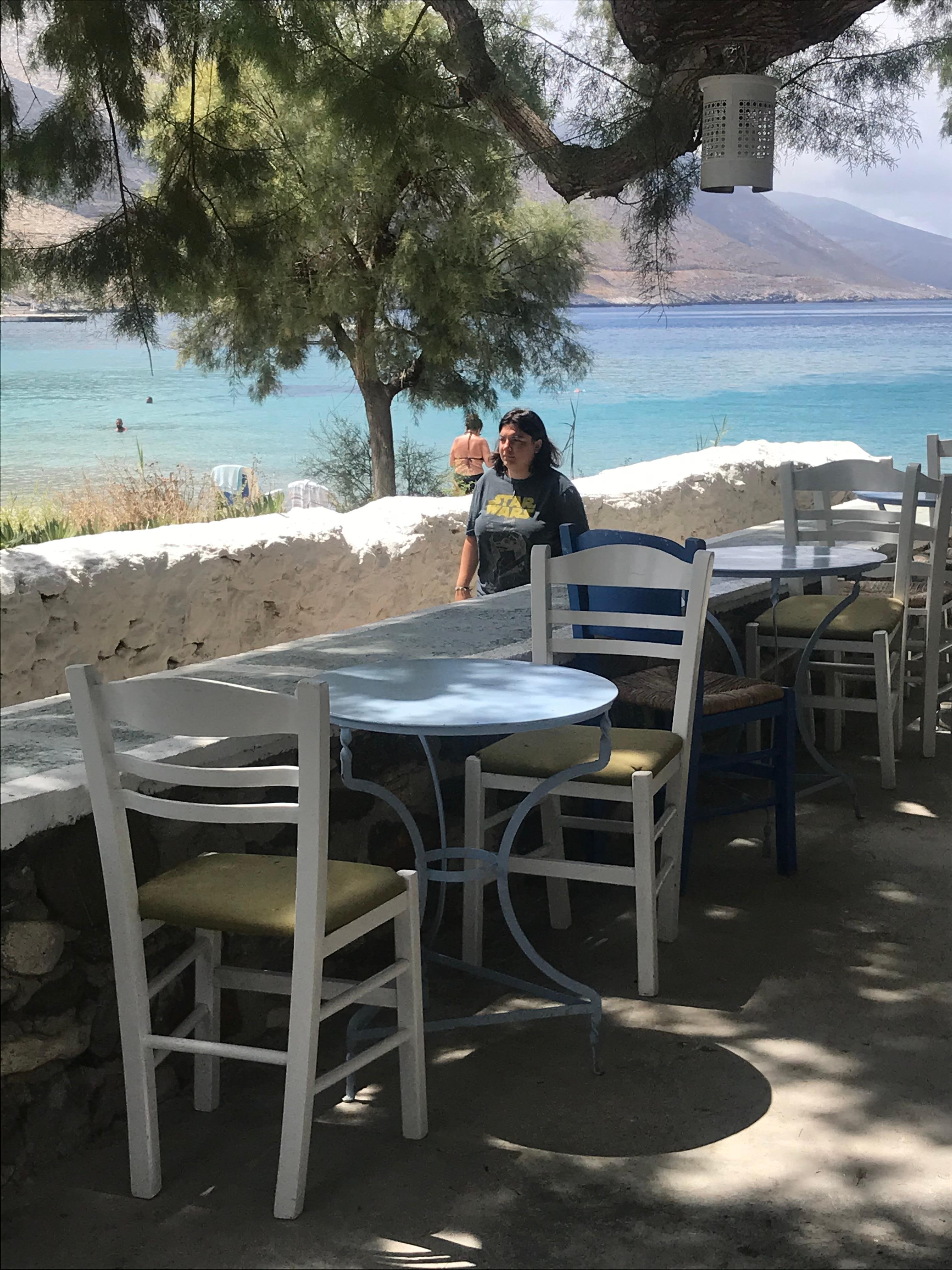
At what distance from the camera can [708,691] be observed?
362 centimetres

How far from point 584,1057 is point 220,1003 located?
2.36 ft

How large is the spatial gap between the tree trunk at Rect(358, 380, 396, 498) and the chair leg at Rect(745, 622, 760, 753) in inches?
287

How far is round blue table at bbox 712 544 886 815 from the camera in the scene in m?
4.11

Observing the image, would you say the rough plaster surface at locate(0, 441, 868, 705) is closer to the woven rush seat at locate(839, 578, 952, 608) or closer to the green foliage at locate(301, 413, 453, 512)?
the woven rush seat at locate(839, 578, 952, 608)

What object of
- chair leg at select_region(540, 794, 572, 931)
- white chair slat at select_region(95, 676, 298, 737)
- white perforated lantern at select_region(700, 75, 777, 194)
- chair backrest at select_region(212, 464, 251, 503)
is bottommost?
chair leg at select_region(540, 794, 572, 931)

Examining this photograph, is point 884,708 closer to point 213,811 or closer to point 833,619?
point 833,619

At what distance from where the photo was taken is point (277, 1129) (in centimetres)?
240

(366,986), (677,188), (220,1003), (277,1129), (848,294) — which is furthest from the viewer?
(848,294)

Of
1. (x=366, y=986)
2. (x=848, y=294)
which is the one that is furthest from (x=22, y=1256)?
(x=848, y=294)

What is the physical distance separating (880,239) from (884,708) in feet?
372

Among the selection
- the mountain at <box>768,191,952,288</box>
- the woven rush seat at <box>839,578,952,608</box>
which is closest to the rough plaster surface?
the woven rush seat at <box>839,578,952,608</box>

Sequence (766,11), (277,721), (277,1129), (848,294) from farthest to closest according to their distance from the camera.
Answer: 1. (848,294)
2. (766,11)
3. (277,1129)
4. (277,721)

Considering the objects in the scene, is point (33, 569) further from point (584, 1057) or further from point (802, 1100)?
point (802, 1100)

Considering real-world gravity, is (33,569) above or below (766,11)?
below
